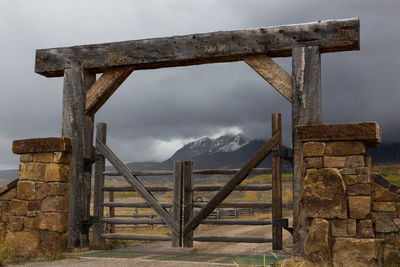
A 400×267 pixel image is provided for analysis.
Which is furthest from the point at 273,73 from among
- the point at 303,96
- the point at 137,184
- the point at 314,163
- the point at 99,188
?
the point at 99,188

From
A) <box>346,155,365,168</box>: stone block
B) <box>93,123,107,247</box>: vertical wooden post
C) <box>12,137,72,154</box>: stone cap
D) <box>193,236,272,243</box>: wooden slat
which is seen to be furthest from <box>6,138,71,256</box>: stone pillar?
<box>346,155,365,168</box>: stone block

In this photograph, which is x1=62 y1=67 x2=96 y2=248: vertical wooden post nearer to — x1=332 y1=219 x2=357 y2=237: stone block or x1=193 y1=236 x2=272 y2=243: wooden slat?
x1=193 y1=236 x2=272 y2=243: wooden slat

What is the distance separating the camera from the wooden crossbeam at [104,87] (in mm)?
8906

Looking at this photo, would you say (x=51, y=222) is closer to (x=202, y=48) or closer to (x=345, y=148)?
(x=202, y=48)

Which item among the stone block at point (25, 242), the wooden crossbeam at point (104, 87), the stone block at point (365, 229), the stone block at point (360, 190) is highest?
the wooden crossbeam at point (104, 87)

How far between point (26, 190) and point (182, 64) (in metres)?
3.36

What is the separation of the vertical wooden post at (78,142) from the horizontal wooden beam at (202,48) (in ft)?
1.01

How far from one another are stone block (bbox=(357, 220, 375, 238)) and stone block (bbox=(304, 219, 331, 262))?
16.4 inches

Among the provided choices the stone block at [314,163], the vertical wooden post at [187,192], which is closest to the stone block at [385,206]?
the stone block at [314,163]

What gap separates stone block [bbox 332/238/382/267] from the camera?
6.51 metres

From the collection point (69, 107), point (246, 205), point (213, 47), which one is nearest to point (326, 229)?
point (246, 205)

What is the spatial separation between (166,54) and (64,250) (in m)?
3.68

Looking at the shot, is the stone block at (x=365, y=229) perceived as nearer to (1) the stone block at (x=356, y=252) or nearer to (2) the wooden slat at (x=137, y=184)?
(1) the stone block at (x=356, y=252)

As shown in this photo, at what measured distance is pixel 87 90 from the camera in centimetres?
909
